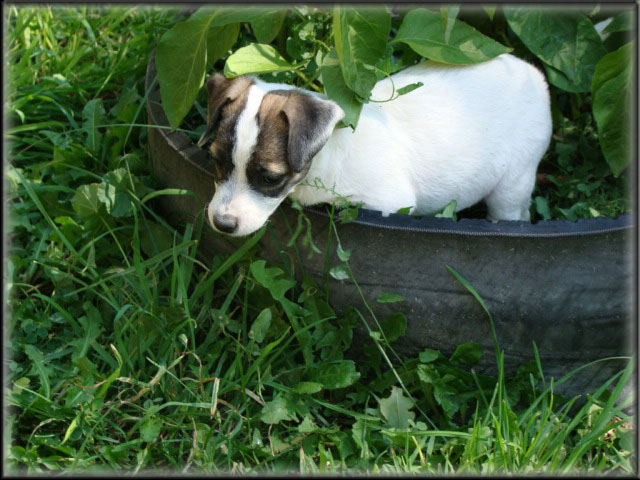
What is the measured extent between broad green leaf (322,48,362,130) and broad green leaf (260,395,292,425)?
104 cm

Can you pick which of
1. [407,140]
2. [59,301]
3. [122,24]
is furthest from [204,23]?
[122,24]

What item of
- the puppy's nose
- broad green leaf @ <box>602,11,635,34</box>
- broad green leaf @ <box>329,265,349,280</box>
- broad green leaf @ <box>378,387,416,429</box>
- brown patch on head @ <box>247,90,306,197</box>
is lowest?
broad green leaf @ <box>378,387,416,429</box>

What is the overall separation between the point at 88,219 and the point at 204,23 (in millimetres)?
1006

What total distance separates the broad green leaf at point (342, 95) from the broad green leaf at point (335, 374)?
889mm

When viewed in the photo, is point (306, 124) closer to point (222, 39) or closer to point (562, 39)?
point (222, 39)

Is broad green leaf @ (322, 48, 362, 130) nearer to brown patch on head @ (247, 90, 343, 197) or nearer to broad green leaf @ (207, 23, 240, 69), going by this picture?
brown patch on head @ (247, 90, 343, 197)

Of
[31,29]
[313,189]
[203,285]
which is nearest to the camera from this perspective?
[313,189]

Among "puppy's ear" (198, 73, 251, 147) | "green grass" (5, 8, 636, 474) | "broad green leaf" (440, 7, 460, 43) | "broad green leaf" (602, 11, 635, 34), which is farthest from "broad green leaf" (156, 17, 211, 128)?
"broad green leaf" (602, 11, 635, 34)

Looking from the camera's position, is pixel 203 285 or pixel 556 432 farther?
pixel 203 285

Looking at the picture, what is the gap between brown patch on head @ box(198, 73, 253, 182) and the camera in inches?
92.6

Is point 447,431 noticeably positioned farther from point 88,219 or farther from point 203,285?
point 88,219

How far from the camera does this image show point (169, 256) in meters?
2.91

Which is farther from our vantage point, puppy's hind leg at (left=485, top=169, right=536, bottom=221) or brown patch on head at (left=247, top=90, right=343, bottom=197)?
puppy's hind leg at (left=485, top=169, right=536, bottom=221)

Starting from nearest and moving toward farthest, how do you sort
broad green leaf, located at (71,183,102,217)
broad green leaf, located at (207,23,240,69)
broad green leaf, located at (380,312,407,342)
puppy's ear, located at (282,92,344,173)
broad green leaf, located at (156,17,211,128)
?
puppy's ear, located at (282,92,344,173)
broad green leaf, located at (380,312,407,342)
broad green leaf, located at (156,17,211,128)
broad green leaf, located at (207,23,240,69)
broad green leaf, located at (71,183,102,217)
